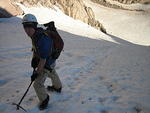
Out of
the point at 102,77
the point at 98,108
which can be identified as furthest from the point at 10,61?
the point at 98,108

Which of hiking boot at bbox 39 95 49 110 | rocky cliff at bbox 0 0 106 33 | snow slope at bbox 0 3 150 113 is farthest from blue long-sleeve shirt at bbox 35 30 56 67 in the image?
rocky cliff at bbox 0 0 106 33

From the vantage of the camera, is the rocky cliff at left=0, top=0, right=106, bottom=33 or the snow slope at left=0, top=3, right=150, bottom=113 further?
the rocky cliff at left=0, top=0, right=106, bottom=33

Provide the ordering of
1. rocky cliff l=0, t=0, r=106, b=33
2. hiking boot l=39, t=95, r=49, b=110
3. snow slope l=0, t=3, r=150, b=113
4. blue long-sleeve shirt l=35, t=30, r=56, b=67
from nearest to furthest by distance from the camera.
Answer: blue long-sleeve shirt l=35, t=30, r=56, b=67 → hiking boot l=39, t=95, r=49, b=110 → snow slope l=0, t=3, r=150, b=113 → rocky cliff l=0, t=0, r=106, b=33

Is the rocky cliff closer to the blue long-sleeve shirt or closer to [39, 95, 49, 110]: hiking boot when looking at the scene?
[39, 95, 49, 110]: hiking boot

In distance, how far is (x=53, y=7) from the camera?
3334 cm

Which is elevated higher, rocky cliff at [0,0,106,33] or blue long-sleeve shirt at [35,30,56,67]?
blue long-sleeve shirt at [35,30,56,67]

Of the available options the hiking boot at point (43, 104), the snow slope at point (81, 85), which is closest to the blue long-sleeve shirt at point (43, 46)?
the hiking boot at point (43, 104)

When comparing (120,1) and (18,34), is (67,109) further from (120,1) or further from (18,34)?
(120,1)

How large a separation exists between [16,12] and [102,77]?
17.4 meters

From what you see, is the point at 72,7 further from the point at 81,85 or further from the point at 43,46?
the point at 43,46

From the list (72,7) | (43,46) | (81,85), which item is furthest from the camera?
(72,7)

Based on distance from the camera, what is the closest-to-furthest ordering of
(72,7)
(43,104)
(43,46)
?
(43,46) < (43,104) < (72,7)

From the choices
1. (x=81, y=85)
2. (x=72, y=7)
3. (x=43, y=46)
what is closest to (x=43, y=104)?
(x=43, y=46)

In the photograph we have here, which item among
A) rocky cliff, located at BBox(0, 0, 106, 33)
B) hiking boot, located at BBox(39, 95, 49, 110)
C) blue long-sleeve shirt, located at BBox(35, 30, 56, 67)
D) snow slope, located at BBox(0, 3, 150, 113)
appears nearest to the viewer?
blue long-sleeve shirt, located at BBox(35, 30, 56, 67)
